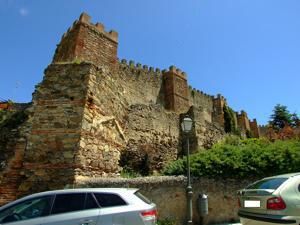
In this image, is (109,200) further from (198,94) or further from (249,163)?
(198,94)

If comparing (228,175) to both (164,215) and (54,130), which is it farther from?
(54,130)

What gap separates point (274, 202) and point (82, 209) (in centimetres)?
349

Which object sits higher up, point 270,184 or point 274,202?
point 270,184

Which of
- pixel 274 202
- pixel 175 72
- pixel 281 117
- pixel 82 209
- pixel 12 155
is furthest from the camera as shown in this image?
pixel 281 117

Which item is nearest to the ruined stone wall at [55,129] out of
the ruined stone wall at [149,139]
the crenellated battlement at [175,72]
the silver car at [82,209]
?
the ruined stone wall at [149,139]

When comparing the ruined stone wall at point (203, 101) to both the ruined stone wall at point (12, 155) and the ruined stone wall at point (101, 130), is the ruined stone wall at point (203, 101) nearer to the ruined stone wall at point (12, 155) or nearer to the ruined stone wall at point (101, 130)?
the ruined stone wall at point (101, 130)

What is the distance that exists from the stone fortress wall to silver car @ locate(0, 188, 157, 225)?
4.18 metres

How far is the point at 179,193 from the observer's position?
953 cm

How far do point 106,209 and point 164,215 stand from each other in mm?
4544

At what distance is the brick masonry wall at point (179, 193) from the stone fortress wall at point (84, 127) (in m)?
1.24

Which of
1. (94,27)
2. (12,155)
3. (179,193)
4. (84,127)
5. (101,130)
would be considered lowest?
(179,193)

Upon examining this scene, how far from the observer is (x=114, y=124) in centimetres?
1242

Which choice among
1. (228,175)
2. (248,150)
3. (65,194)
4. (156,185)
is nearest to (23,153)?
(156,185)

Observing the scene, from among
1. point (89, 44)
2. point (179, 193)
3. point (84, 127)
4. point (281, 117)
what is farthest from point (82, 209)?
point (281, 117)
